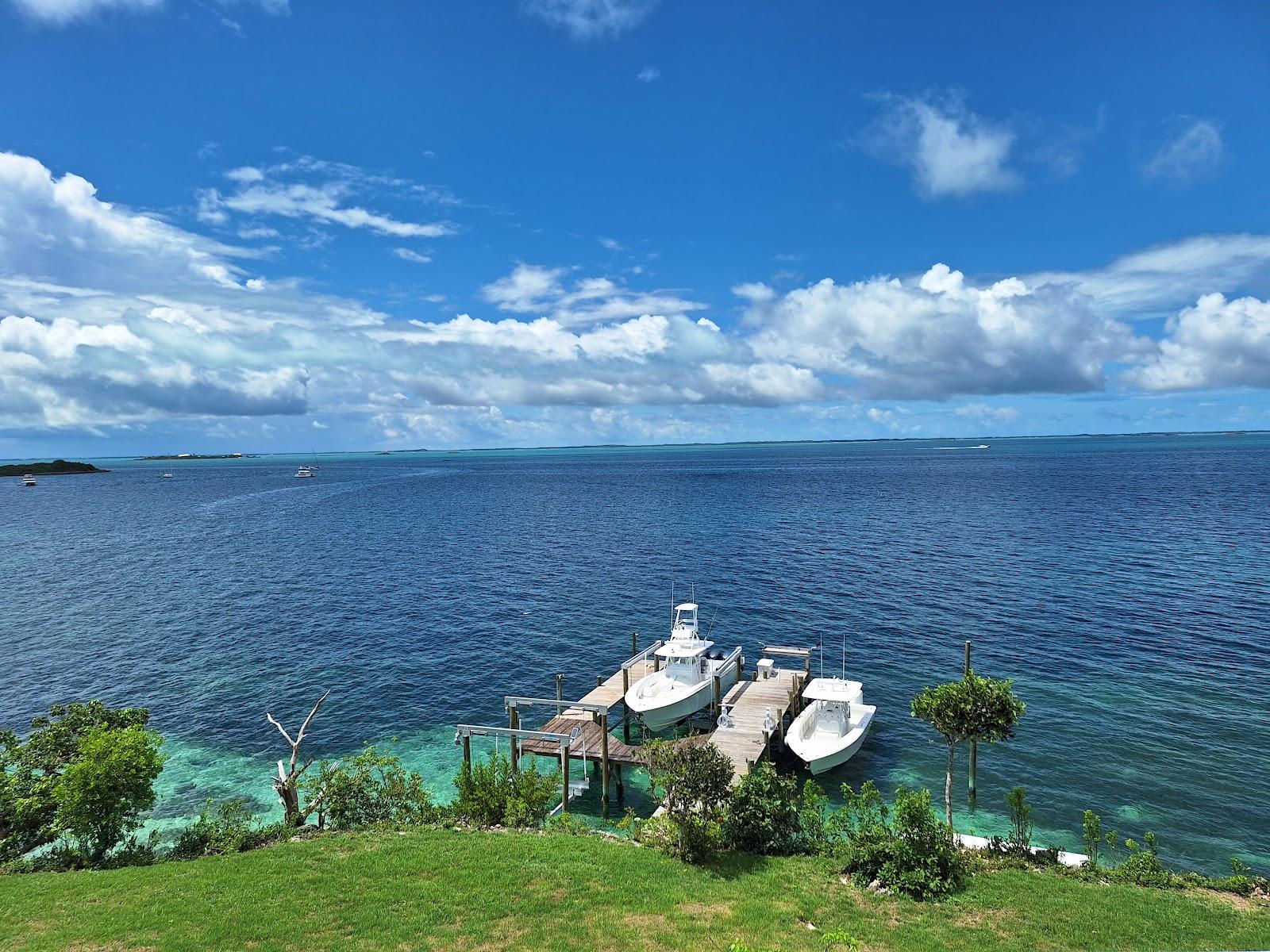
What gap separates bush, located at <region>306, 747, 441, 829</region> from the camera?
80.2 ft

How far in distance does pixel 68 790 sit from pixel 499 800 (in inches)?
522

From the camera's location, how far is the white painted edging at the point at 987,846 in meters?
21.8

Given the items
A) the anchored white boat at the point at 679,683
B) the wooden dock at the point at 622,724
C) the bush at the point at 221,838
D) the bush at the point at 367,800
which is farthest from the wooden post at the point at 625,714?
the bush at the point at 221,838

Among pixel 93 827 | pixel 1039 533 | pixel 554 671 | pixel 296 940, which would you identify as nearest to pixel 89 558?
pixel 554 671

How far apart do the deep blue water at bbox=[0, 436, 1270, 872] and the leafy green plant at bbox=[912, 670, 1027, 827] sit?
6404mm

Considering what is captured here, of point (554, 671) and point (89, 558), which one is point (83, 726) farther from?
point (89, 558)

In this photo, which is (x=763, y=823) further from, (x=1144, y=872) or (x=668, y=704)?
(x=668, y=704)

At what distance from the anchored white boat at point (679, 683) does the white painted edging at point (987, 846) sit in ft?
51.0

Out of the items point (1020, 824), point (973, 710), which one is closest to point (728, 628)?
point (973, 710)

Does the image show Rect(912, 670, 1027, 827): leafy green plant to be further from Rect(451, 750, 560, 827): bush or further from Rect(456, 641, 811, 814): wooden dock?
Rect(451, 750, 560, 827): bush

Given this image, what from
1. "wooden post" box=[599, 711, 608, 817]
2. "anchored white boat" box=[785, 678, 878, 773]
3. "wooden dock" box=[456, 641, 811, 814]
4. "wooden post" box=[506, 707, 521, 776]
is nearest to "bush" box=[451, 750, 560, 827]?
Result: "wooden dock" box=[456, 641, 811, 814]

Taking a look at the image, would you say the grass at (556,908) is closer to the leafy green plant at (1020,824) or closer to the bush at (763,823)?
the bush at (763,823)

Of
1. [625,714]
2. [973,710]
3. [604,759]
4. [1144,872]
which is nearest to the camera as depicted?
[1144,872]

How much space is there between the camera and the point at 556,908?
59.0ft
